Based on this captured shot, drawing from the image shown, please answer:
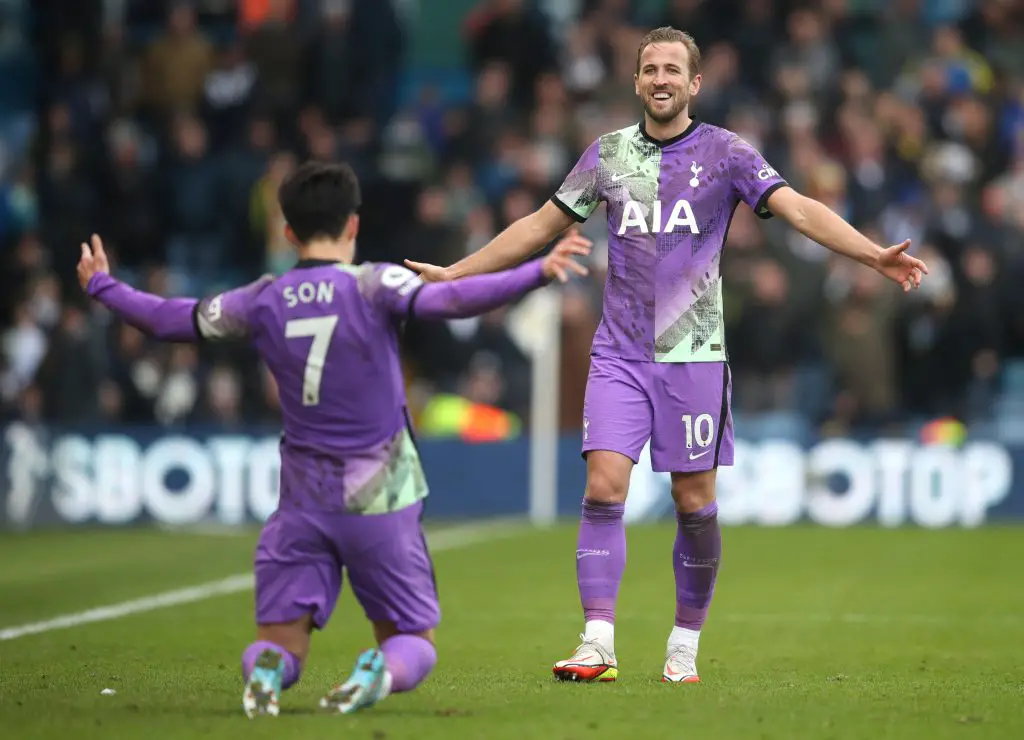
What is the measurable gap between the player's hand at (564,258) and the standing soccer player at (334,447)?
2 cm

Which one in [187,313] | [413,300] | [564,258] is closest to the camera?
[564,258]

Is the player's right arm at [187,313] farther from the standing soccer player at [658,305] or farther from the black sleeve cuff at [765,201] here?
the black sleeve cuff at [765,201]

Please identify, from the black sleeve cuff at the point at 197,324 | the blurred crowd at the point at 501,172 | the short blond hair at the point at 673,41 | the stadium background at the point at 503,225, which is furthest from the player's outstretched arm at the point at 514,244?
the blurred crowd at the point at 501,172

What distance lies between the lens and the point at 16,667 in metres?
7.85

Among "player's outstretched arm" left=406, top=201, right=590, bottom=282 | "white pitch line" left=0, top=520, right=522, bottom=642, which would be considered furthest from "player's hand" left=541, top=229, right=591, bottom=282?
"white pitch line" left=0, top=520, right=522, bottom=642

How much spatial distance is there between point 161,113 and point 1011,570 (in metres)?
12.2

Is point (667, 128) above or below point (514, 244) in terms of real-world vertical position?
above

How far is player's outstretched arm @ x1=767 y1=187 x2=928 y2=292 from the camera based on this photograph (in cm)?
682

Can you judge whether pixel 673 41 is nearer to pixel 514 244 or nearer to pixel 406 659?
pixel 514 244

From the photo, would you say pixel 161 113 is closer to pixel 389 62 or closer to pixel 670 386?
pixel 389 62

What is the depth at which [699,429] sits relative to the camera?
7.32m

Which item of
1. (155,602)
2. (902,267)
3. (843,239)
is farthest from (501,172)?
(902,267)

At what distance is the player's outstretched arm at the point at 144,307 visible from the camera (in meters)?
6.10

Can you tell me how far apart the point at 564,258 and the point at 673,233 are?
1.68 metres
